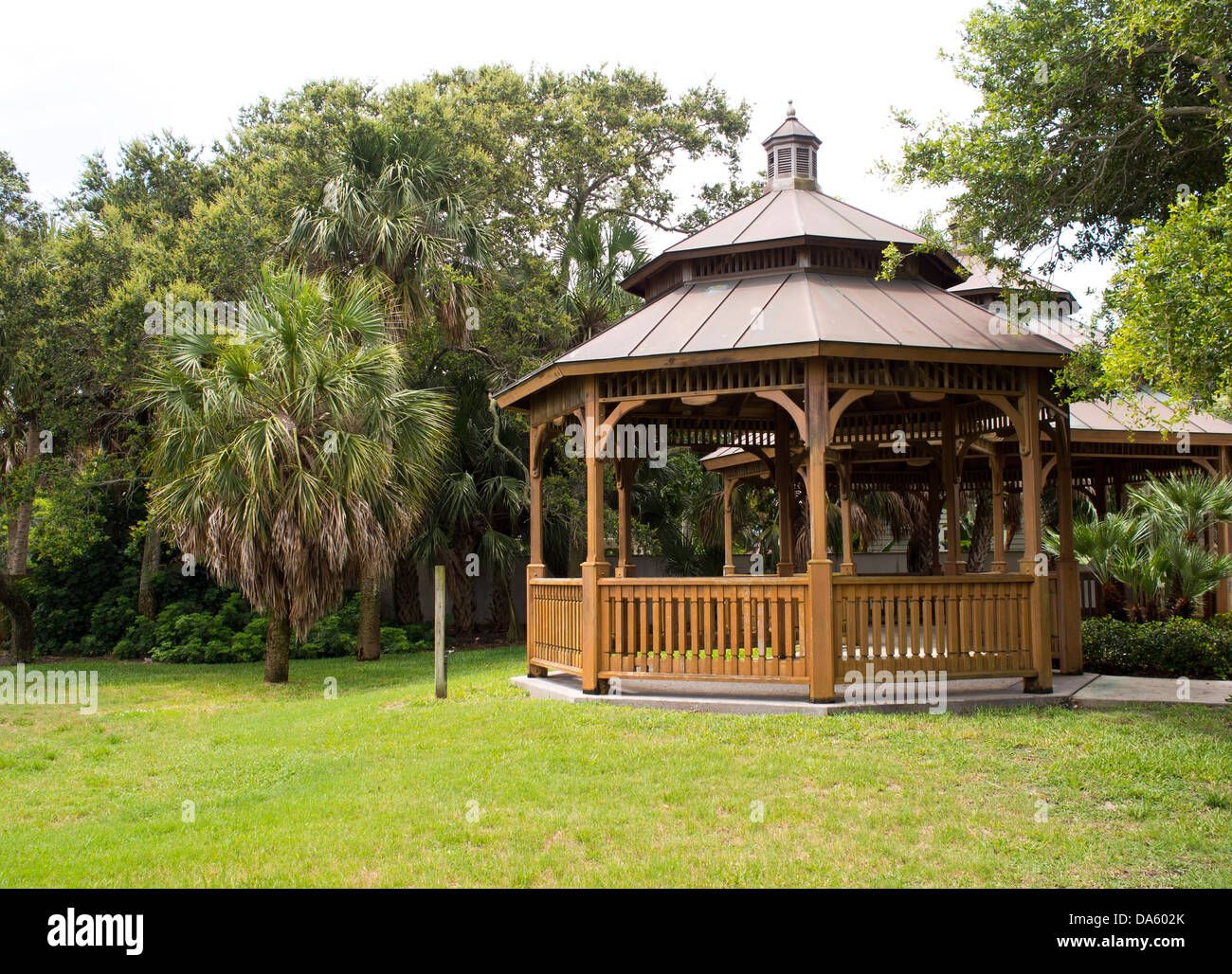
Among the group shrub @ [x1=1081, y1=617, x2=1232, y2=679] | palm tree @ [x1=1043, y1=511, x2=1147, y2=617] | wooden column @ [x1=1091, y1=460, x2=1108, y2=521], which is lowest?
shrub @ [x1=1081, y1=617, x2=1232, y2=679]

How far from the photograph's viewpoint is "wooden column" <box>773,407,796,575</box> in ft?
47.3

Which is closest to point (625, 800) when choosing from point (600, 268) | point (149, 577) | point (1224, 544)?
point (1224, 544)

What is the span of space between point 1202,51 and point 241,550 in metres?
12.5

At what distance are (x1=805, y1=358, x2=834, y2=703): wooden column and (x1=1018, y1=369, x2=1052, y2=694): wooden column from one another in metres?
2.10

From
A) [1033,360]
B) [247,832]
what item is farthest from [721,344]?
[247,832]

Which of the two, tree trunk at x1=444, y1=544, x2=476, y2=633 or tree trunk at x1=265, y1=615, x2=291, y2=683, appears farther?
tree trunk at x1=444, y1=544, x2=476, y2=633

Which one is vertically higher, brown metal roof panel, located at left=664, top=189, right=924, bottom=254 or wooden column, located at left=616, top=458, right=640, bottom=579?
brown metal roof panel, located at left=664, top=189, right=924, bottom=254

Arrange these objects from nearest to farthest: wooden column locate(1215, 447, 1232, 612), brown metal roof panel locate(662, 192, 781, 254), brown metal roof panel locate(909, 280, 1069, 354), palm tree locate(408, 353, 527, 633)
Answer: brown metal roof panel locate(909, 280, 1069, 354), brown metal roof panel locate(662, 192, 781, 254), wooden column locate(1215, 447, 1232, 612), palm tree locate(408, 353, 527, 633)

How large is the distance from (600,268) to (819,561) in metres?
12.6

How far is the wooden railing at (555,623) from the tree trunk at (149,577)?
1258 cm

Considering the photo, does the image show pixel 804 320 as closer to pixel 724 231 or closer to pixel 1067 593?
pixel 724 231

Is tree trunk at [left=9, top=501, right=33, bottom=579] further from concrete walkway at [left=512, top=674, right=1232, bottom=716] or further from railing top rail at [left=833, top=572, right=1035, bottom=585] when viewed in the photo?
railing top rail at [left=833, top=572, right=1035, bottom=585]

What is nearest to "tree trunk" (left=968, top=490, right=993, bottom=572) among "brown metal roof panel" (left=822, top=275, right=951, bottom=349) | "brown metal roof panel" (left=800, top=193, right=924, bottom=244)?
"brown metal roof panel" (left=800, top=193, right=924, bottom=244)

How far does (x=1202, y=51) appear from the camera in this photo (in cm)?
883
